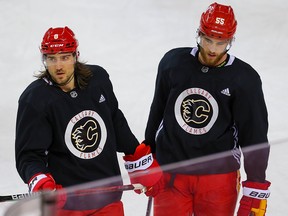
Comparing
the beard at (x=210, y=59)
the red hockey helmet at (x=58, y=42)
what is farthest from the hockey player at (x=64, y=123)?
the beard at (x=210, y=59)

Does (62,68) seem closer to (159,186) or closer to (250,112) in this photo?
(250,112)

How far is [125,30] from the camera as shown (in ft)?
17.6

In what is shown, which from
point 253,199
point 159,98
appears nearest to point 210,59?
point 159,98

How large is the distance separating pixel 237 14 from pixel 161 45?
85cm

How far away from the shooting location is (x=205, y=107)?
8.23ft

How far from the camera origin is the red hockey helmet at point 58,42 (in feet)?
7.66

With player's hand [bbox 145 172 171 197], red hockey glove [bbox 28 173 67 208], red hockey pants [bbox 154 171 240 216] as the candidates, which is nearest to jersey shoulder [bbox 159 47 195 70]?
red hockey glove [bbox 28 173 67 208]

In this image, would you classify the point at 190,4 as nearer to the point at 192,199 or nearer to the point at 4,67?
the point at 4,67

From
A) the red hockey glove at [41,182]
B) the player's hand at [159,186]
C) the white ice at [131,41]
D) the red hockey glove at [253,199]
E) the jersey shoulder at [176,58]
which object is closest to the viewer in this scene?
the player's hand at [159,186]

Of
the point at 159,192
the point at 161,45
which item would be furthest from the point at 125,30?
the point at 159,192

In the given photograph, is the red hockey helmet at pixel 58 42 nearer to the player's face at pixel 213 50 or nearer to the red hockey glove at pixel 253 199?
the player's face at pixel 213 50

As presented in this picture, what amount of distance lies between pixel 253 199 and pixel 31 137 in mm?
863

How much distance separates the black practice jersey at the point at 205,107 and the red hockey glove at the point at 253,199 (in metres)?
0.42

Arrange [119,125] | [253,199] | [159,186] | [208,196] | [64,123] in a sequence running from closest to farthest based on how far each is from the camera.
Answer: [159,186] < [253,199] < [208,196] < [64,123] < [119,125]
